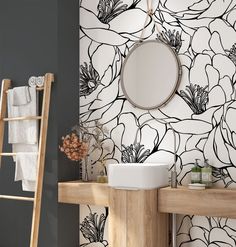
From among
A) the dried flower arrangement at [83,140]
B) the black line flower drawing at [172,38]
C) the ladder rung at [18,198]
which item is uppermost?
the black line flower drawing at [172,38]

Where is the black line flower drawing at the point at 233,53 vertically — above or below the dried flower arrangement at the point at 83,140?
above

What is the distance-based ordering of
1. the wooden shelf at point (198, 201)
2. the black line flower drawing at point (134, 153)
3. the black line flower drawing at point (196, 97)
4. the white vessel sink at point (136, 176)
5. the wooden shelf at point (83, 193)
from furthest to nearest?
the black line flower drawing at point (134, 153), the wooden shelf at point (83, 193), the black line flower drawing at point (196, 97), the white vessel sink at point (136, 176), the wooden shelf at point (198, 201)

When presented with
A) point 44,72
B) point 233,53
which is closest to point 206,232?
point 233,53

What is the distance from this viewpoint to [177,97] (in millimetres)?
3527

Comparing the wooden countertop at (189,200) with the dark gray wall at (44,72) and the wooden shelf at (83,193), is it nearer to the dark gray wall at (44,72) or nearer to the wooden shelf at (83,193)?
the wooden shelf at (83,193)

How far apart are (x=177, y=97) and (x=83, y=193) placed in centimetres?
113

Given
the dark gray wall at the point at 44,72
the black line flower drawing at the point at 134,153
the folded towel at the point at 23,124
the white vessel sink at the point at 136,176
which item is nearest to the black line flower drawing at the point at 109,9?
the dark gray wall at the point at 44,72

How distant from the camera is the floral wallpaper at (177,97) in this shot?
10.9 ft

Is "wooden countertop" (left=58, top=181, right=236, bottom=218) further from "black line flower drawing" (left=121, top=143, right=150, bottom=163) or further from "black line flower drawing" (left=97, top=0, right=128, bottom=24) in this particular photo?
"black line flower drawing" (left=97, top=0, right=128, bottom=24)

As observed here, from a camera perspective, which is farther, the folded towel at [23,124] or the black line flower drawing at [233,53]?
the folded towel at [23,124]

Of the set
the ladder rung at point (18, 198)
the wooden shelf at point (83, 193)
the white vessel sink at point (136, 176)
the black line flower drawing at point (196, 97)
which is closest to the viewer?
the white vessel sink at point (136, 176)

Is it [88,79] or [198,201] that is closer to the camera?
[198,201]

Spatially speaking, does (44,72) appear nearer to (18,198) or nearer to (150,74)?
(150,74)

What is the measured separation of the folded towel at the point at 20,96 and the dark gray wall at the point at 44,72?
0.15 metres
